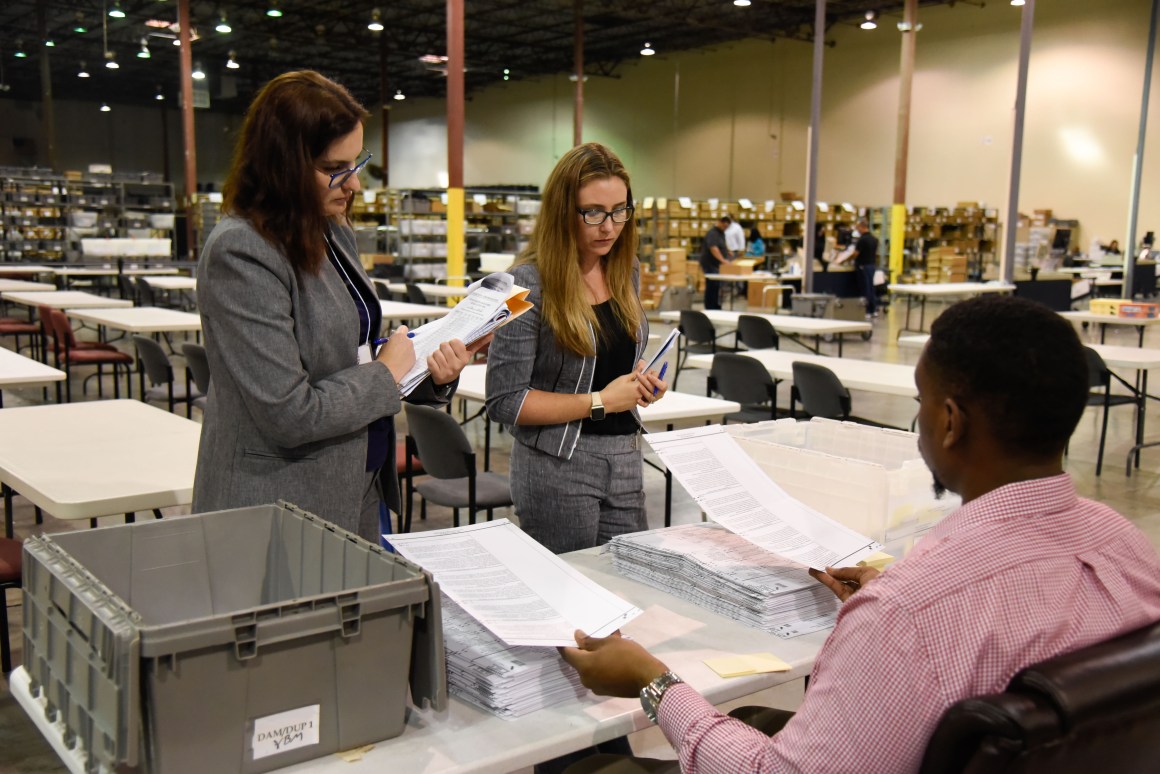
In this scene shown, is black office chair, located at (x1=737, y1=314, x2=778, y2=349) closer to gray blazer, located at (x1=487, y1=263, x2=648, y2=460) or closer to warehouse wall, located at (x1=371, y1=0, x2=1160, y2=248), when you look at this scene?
gray blazer, located at (x1=487, y1=263, x2=648, y2=460)

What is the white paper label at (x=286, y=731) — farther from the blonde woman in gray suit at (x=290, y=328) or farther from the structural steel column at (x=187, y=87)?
the structural steel column at (x=187, y=87)

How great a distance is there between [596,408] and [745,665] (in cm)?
81

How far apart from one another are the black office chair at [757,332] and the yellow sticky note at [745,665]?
230 inches

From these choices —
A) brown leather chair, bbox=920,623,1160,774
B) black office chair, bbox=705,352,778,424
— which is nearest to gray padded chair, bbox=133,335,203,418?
black office chair, bbox=705,352,778,424

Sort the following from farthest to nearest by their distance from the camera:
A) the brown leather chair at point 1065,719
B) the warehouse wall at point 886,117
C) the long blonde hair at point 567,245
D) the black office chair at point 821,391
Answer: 1. the warehouse wall at point 886,117
2. the black office chair at point 821,391
3. the long blonde hair at point 567,245
4. the brown leather chair at point 1065,719

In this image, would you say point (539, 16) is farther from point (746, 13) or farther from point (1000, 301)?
point (1000, 301)

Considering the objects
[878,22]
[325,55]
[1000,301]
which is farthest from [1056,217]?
[1000,301]

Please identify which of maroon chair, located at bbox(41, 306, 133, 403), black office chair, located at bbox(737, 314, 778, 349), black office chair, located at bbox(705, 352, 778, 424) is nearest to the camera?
black office chair, located at bbox(705, 352, 778, 424)

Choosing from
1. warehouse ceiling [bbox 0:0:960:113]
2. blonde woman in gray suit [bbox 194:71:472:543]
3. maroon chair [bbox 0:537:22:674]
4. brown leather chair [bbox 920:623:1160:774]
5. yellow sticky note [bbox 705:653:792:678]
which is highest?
warehouse ceiling [bbox 0:0:960:113]

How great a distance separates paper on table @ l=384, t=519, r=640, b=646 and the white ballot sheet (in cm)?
34

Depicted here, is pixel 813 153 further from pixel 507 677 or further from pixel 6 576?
pixel 507 677

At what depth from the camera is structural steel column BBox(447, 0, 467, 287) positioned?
1120 centimetres

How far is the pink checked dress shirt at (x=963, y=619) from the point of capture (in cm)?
95

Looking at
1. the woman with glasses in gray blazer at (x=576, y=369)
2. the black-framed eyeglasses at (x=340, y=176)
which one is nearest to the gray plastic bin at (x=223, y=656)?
the black-framed eyeglasses at (x=340, y=176)
